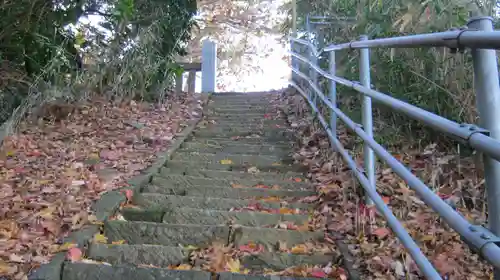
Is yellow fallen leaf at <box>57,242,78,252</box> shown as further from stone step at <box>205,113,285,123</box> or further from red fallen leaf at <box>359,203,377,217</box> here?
stone step at <box>205,113,285,123</box>

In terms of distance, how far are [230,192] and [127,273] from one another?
1667 millimetres

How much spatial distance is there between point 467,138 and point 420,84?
2969mm

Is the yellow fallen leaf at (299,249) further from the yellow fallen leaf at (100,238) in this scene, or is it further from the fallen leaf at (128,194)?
the fallen leaf at (128,194)

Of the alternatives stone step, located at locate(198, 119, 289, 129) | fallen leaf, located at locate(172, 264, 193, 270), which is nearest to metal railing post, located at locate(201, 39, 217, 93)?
stone step, located at locate(198, 119, 289, 129)

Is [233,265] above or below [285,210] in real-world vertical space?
below

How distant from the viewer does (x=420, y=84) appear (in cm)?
430

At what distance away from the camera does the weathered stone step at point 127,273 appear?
2.38 meters

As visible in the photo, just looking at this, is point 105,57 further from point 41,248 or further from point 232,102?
point 41,248

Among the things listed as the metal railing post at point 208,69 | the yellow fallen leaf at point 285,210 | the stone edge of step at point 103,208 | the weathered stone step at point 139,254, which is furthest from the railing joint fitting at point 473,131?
the metal railing post at point 208,69

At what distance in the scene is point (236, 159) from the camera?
5.10m

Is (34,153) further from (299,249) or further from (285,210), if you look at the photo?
(299,249)

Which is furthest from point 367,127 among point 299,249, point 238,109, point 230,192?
point 238,109

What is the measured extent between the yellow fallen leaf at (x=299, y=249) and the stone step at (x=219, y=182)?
1.28 metres

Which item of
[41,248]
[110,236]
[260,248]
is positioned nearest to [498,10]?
[260,248]
